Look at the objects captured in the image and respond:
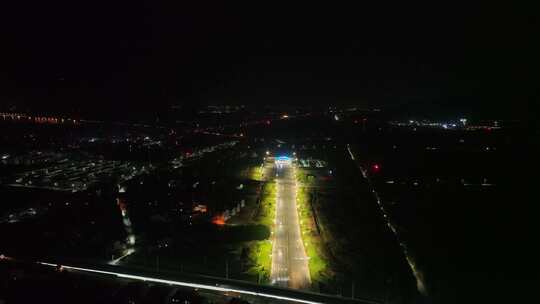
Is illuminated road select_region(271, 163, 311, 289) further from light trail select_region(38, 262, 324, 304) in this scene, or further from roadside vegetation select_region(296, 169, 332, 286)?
light trail select_region(38, 262, 324, 304)

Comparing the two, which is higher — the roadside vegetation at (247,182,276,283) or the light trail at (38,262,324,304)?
the roadside vegetation at (247,182,276,283)

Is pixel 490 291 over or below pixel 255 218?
below

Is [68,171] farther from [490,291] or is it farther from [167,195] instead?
[490,291]

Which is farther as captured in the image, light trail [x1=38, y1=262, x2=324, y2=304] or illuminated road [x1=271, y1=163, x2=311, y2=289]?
illuminated road [x1=271, y1=163, x2=311, y2=289]

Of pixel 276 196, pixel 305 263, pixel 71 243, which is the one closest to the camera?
pixel 305 263

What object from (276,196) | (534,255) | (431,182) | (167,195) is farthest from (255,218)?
(431,182)

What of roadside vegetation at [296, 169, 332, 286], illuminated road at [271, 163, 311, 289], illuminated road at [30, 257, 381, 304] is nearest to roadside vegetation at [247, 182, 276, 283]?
illuminated road at [271, 163, 311, 289]

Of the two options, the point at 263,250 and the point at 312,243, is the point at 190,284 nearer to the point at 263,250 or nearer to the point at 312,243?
the point at 263,250

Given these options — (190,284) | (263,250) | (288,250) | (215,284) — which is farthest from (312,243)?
(190,284)

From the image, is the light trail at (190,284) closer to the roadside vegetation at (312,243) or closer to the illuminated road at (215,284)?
the illuminated road at (215,284)

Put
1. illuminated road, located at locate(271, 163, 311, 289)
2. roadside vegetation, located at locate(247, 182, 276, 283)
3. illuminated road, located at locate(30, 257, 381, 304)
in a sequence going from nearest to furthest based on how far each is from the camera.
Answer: illuminated road, located at locate(30, 257, 381, 304) → illuminated road, located at locate(271, 163, 311, 289) → roadside vegetation, located at locate(247, 182, 276, 283)
